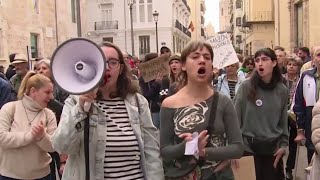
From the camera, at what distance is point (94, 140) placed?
3.05 metres

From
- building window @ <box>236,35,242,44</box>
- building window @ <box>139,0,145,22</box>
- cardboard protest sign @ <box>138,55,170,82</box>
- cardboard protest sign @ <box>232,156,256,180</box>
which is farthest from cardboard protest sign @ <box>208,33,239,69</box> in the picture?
building window @ <box>236,35,242,44</box>

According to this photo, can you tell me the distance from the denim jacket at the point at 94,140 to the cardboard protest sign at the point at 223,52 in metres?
4.08

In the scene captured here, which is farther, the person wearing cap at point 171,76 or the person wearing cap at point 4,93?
the person wearing cap at point 171,76

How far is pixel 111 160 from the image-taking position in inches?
123

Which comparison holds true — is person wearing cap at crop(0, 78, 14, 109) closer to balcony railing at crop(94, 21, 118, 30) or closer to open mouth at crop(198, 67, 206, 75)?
open mouth at crop(198, 67, 206, 75)

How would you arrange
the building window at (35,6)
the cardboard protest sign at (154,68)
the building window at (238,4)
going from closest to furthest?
the cardboard protest sign at (154,68) < the building window at (35,6) < the building window at (238,4)

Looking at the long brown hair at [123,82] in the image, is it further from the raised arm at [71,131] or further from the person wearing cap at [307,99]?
the person wearing cap at [307,99]

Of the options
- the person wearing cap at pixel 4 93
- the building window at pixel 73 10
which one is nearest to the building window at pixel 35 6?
the building window at pixel 73 10

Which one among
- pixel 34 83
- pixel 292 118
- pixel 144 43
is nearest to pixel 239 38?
pixel 144 43

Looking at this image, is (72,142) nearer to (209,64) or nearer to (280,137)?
(209,64)

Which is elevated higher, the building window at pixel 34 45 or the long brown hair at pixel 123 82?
the building window at pixel 34 45

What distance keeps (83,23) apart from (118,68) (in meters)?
34.4

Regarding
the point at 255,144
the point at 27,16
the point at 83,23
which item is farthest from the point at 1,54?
the point at 255,144

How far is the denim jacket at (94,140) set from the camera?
297cm
